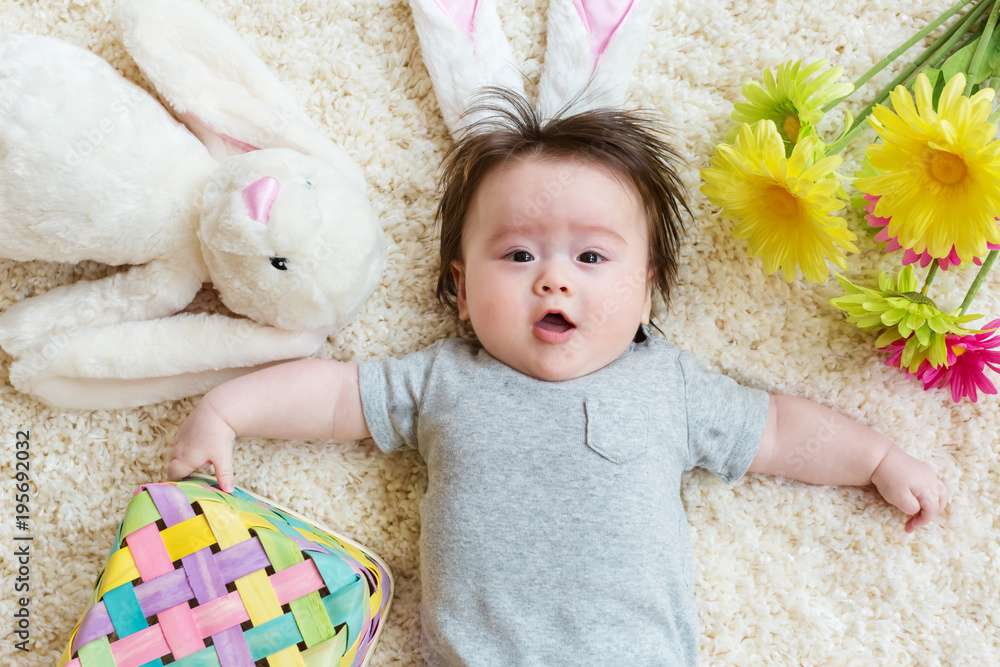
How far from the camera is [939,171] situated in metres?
0.82

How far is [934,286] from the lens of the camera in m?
1.05

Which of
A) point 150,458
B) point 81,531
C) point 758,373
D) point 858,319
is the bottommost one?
point 81,531

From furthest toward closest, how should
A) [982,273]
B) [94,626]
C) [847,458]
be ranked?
[847,458] < [982,273] < [94,626]

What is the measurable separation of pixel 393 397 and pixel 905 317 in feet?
2.28

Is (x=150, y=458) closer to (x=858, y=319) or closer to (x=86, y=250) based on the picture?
(x=86, y=250)

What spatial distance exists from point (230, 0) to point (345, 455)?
718 millimetres

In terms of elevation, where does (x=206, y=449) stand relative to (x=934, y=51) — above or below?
below

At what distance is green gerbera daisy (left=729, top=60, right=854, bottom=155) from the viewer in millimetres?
894

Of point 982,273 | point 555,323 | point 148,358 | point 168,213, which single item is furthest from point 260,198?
point 982,273

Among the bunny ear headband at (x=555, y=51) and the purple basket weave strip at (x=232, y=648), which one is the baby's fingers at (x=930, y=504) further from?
the purple basket weave strip at (x=232, y=648)

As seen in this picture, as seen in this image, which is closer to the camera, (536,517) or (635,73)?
(536,517)

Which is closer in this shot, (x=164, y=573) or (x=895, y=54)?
(x=164, y=573)

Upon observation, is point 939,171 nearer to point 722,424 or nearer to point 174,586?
point 722,424

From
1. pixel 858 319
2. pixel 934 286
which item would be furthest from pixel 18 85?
pixel 934 286
